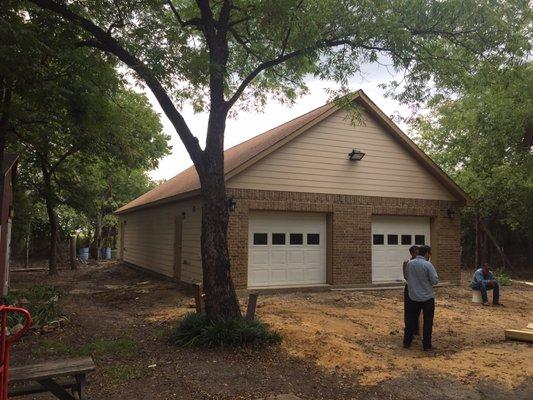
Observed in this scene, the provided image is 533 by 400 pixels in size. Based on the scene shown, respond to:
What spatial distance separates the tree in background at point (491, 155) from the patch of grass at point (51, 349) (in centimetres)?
1072

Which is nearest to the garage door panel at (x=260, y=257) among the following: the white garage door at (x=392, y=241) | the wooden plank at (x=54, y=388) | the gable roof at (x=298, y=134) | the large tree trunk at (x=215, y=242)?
the gable roof at (x=298, y=134)

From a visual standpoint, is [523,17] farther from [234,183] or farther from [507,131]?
[507,131]

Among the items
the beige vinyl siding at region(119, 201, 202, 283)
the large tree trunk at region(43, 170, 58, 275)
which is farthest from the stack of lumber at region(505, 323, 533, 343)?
the large tree trunk at region(43, 170, 58, 275)

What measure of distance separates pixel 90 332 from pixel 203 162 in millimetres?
3928

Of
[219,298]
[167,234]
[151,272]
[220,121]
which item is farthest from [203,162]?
[151,272]

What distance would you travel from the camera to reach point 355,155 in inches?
594

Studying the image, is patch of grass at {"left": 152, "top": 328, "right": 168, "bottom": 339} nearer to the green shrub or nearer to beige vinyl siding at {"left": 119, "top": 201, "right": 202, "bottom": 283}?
the green shrub

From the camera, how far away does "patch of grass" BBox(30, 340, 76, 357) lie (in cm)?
720

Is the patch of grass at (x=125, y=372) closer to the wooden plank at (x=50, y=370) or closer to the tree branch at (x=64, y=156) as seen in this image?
the wooden plank at (x=50, y=370)

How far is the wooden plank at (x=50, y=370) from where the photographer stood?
14.2 feet

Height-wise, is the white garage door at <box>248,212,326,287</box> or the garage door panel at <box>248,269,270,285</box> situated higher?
the white garage door at <box>248,212,326,287</box>

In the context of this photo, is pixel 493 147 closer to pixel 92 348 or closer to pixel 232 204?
pixel 232 204

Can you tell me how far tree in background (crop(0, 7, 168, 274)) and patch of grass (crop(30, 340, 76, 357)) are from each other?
15.4 ft

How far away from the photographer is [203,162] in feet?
27.0
